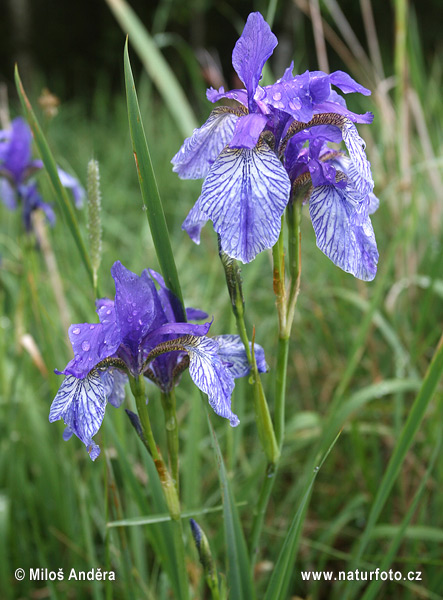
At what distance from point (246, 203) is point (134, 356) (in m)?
0.28

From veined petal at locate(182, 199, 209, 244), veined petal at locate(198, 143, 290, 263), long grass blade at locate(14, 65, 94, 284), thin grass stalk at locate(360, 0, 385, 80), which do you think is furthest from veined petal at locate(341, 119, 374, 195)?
thin grass stalk at locate(360, 0, 385, 80)

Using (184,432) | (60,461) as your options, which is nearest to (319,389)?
(184,432)

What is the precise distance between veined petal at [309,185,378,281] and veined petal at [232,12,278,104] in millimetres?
185

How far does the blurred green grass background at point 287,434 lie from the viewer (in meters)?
1.27

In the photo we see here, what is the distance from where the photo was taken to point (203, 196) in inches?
29.1

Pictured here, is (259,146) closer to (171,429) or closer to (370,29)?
(171,429)

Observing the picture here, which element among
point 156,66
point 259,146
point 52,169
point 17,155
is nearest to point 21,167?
point 17,155

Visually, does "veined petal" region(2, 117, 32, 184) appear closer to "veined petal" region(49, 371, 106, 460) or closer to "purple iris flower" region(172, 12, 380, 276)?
"purple iris flower" region(172, 12, 380, 276)

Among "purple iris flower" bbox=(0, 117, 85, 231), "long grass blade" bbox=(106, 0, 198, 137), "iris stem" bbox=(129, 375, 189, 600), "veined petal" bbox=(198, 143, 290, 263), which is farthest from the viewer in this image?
"purple iris flower" bbox=(0, 117, 85, 231)

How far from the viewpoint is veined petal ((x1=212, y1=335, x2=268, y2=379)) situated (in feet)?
2.93

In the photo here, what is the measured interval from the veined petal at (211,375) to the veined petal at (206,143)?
29 centimetres

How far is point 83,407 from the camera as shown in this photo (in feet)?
2.42

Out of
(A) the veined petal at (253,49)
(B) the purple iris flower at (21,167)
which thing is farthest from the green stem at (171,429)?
(B) the purple iris flower at (21,167)

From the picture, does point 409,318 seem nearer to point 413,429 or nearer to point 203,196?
point 413,429
